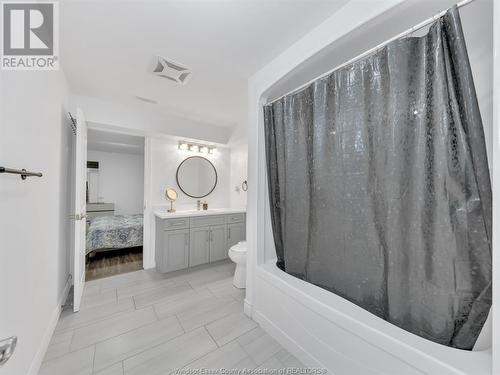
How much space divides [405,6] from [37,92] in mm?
2233

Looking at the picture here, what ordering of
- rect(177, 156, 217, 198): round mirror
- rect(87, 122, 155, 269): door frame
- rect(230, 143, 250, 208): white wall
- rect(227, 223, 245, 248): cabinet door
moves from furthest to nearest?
rect(230, 143, 250, 208): white wall < rect(177, 156, 217, 198): round mirror < rect(227, 223, 245, 248): cabinet door < rect(87, 122, 155, 269): door frame

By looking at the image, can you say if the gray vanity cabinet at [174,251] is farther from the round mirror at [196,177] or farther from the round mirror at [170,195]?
the round mirror at [196,177]

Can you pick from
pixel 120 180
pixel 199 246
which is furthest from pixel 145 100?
pixel 120 180

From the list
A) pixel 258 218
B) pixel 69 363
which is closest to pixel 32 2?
pixel 258 218

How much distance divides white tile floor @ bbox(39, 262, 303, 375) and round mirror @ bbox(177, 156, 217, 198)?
155 centimetres

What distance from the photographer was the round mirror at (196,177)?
3375 mm

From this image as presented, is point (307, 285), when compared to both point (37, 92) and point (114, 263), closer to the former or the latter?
point (37, 92)

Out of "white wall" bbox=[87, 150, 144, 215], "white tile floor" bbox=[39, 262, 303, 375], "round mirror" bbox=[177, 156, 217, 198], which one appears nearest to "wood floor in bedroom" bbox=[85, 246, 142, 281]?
"white tile floor" bbox=[39, 262, 303, 375]

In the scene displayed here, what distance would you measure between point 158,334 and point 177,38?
2.33 m

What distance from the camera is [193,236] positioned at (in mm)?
2916

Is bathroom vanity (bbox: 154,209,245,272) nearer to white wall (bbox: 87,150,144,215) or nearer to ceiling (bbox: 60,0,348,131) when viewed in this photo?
ceiling (bbox: 60,0,348,131)

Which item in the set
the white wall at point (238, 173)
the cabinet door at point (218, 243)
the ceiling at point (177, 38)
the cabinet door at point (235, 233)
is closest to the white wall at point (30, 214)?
the ceiling at point (177, 38)

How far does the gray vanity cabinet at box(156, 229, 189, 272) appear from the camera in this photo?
2693 mm

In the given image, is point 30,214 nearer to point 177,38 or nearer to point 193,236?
point 177,38
